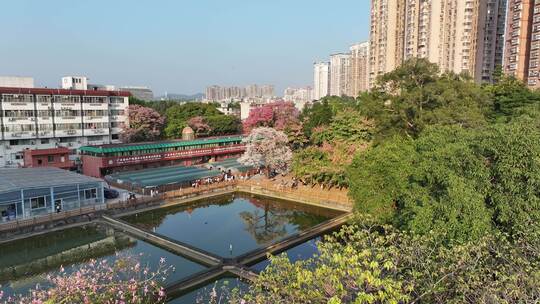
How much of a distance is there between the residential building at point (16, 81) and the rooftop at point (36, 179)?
16292 millimetres

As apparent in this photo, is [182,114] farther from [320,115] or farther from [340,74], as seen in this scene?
[340,74]

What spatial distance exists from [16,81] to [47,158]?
12.8 meters

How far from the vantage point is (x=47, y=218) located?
A: 22328 mm

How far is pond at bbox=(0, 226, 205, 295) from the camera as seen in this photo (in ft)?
54.5

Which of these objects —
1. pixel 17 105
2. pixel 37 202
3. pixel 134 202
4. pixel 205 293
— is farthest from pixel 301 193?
pixel 17 105

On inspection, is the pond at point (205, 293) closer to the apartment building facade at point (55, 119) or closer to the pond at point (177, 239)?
the pond at point (177, 239)

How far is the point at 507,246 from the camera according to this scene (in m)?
9.54

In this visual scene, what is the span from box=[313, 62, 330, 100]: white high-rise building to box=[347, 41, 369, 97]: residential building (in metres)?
35.6

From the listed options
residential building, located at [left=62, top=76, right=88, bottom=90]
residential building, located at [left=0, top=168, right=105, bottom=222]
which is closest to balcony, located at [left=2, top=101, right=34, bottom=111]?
residential building, located at [left=0, top=168, right=105, bottom=222]

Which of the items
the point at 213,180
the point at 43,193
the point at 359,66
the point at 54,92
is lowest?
the point at 213,180

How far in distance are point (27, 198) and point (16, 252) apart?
168 inches

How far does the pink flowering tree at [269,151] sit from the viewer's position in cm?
3403

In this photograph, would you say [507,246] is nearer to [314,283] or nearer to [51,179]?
[314,283]

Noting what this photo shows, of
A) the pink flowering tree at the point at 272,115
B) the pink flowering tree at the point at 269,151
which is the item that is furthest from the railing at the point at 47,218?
the pink flowering tree at the point at 272,115
